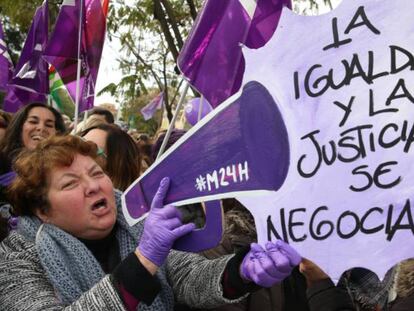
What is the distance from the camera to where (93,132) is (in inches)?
134

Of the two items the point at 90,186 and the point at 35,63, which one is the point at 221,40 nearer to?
the point at 90,186

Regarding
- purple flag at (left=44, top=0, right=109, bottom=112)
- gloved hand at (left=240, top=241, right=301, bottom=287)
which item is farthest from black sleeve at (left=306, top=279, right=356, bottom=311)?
purple flag at (left=44, top=0, right=109, bottom=112)

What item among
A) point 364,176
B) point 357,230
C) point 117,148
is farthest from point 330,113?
point 117,148

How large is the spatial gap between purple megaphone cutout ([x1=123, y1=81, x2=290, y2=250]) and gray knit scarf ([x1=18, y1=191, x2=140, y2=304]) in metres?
0.31

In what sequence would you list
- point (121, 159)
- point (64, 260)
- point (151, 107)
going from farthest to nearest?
point (151, 107), point (121, 159), point (64, 260)

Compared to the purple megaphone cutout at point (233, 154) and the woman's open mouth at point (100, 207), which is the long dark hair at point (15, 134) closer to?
the woman's open mouth at point (100, 207)

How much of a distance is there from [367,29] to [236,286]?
83cm

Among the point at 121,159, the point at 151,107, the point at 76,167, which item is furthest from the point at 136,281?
the point at 151,107

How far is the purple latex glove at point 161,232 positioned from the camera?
1675 millimetres

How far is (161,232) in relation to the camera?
1672 mm

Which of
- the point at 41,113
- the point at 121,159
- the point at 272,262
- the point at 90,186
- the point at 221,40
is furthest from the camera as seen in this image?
the point at 41,113

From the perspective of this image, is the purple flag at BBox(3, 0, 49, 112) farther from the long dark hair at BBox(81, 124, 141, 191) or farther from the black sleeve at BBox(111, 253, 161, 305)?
the black sleeve at BBox(111, 253, 161, 305)

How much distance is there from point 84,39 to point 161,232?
274 centimetres

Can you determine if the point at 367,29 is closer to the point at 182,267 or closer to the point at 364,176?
the point at 364,176
